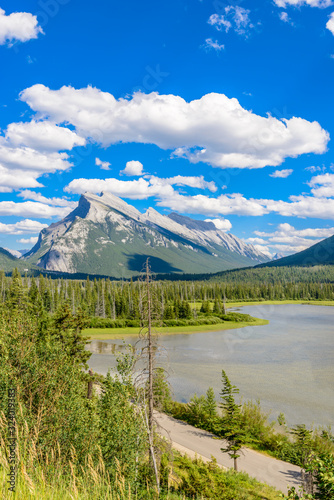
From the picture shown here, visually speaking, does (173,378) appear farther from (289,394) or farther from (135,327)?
(135,327)

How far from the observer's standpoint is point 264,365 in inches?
1969

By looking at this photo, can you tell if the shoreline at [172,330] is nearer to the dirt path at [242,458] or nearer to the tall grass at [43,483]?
the dirt path at [242,458]

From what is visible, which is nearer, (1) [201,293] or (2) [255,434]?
(2) [255,434]

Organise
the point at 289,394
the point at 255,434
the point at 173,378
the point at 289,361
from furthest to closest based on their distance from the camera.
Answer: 1. the point at 289,361
2. the point at 173,378
3. the point at 289,394
4. the point at 255,434

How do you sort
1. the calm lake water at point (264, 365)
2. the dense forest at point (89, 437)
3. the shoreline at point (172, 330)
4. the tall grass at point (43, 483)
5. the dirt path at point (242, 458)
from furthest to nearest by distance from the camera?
the shoreline at point (172, 330), the calm lake water at point (264, 365), the dirt path at point (242, 458), the dense forest at point (89, 437), the tall grass at point (43, 483)

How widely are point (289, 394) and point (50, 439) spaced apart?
33.7m

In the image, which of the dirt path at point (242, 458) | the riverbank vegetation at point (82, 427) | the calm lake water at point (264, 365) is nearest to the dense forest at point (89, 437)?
the riverbank vegetation at point (82, 427)

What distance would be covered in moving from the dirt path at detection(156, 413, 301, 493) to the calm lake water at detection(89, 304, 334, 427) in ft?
17.9

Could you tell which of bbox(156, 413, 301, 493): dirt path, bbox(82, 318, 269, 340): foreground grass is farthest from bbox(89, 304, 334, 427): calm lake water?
bbox(82, 318, 269, 340): foreground grass

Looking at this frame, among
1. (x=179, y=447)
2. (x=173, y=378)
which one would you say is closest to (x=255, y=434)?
(x=179, y=447)

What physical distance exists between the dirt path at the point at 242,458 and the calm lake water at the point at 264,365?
5.45 metres

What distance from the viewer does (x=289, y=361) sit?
51.8 metres

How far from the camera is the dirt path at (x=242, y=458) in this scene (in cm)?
2122

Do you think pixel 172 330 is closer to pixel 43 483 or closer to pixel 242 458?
pixel 242 458
